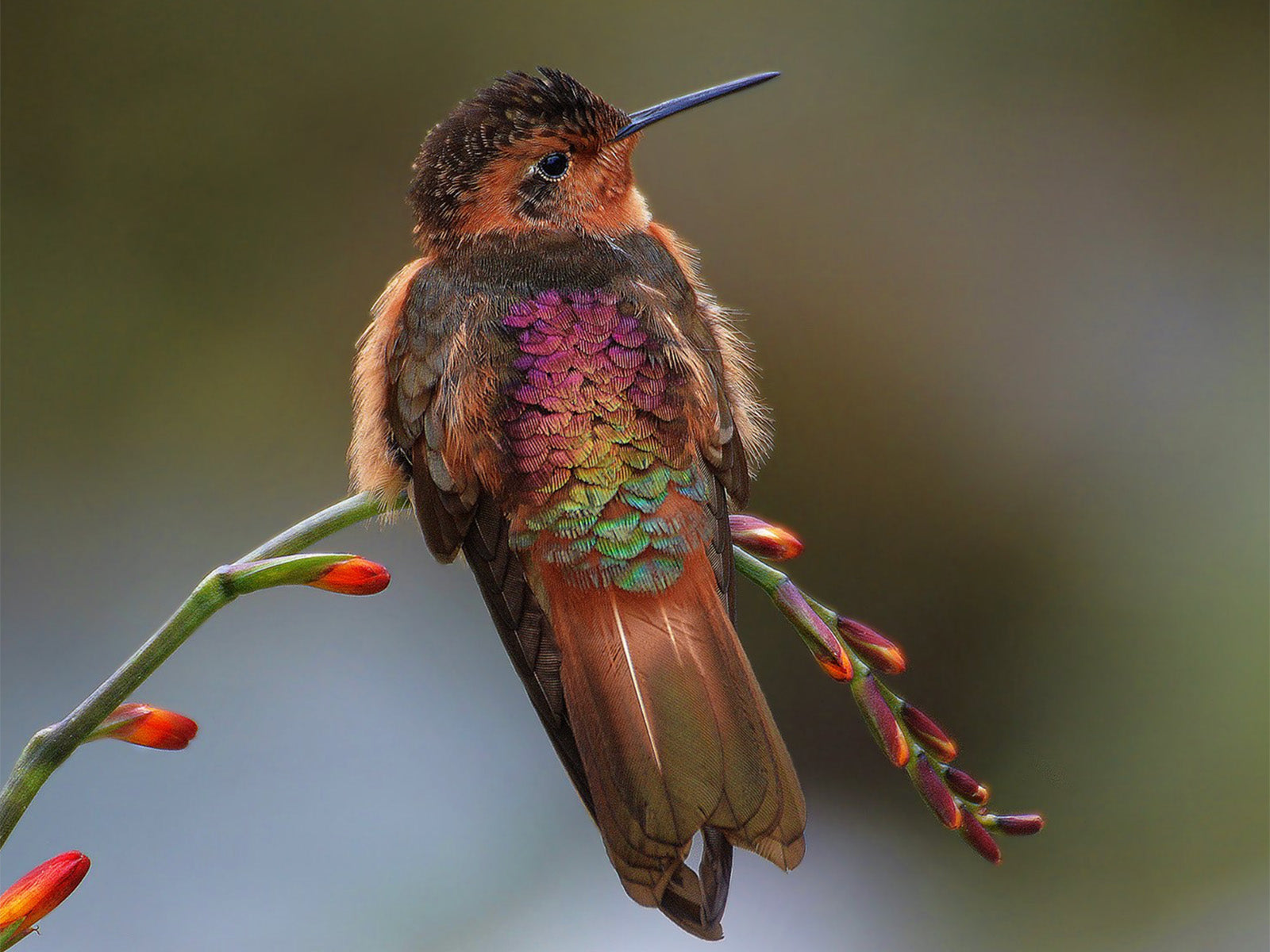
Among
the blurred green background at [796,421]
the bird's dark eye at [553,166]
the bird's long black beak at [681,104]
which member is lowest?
the blurred green background at [796,421]

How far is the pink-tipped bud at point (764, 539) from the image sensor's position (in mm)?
1482

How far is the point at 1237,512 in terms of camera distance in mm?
3939

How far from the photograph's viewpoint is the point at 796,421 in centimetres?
425

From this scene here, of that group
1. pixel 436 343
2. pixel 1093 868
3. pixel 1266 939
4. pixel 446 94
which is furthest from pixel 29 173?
pixel 1266 939

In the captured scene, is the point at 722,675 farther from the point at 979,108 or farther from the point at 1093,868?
the point at 979,108

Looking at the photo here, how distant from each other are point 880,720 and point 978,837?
141 mm

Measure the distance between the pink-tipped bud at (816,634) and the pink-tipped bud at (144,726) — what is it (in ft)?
1.91

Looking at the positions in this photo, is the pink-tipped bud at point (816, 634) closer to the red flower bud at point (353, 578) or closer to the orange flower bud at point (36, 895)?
the red flower bud at point (353, 578)

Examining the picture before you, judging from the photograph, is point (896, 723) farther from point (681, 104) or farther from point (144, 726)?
point (681, 104)

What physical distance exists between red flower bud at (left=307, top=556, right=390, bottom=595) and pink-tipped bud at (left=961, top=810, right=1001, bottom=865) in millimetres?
590

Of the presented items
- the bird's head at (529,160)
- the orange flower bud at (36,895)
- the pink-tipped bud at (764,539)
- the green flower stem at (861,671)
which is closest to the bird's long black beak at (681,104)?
the bird's head at (529,160)

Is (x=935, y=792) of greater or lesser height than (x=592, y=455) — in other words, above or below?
below

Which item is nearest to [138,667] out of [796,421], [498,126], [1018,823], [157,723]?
[157,723]

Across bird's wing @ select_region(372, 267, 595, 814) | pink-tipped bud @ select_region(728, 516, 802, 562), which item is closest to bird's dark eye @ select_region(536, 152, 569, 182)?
bird's wing @ select_region(372, 267, 595, 814)
